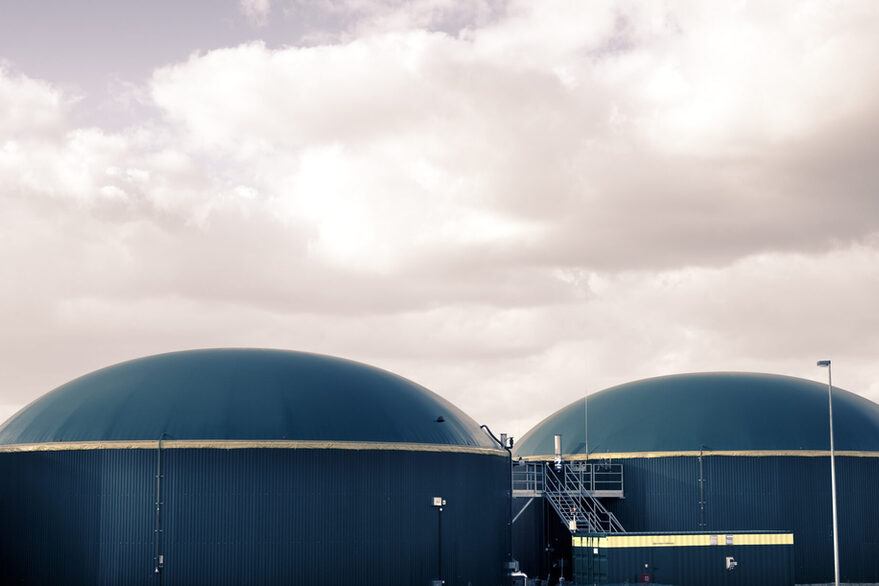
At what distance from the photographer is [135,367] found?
6134 centimetres

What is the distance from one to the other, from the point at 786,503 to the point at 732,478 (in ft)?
12.6

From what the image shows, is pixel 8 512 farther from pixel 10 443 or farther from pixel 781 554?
pixel 781 554

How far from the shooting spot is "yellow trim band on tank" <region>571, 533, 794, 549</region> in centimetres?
6269

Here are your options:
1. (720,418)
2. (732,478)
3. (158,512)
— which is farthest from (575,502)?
(158,512)

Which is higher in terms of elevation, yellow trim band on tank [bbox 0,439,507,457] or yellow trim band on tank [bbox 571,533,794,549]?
yellow trim band on tank [bbox 0,439,507,457]

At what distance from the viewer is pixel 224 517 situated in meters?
53.7

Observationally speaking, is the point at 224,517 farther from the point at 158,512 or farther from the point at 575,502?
the point at 575,502

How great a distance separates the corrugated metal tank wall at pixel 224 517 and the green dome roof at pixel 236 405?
1122 mm

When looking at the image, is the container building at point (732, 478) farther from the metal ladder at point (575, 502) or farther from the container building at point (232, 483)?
the container building at point (232, 483)

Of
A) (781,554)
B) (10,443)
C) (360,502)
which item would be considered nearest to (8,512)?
(10,443)

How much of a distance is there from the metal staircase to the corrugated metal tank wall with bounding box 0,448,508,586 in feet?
48.1

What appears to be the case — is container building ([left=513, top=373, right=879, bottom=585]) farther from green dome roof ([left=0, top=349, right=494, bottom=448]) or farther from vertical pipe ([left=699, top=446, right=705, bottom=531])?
green dome roof ([left=0, top=349, right=494, bottom=448])

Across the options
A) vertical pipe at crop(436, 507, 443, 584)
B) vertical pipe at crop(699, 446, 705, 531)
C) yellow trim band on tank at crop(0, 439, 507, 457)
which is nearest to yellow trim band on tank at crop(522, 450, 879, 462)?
vertical pipe at crop(699, 446, 705, 531)

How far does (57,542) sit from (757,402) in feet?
153
